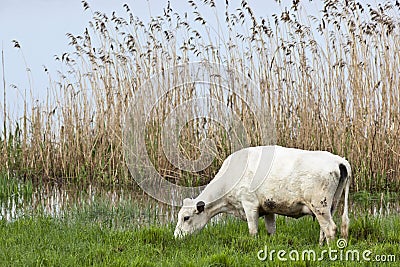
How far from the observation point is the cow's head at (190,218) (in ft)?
19.3

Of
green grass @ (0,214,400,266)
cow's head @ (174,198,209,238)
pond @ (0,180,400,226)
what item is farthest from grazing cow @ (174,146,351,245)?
pond @ (0,180,400,226)

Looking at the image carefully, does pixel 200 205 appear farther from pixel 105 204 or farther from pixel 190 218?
pixel 105 204

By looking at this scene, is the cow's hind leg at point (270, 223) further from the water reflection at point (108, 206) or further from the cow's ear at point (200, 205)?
the water reflection at point (108, 206)

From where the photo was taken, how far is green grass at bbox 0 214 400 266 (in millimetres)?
5086

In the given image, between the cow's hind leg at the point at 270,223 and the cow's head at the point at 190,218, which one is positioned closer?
the cow's head at the point at 190,218

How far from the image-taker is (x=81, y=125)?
1071 centimetres

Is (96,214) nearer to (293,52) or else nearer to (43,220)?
(43,220)

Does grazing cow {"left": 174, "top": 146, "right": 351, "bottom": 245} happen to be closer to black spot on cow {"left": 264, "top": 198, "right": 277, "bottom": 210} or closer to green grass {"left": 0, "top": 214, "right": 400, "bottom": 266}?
black spot on cow {"left": 264, "top": 198, "right": 277, "bottom": 210}

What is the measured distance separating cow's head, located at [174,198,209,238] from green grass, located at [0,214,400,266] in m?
0.08

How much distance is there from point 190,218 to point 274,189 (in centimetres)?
87

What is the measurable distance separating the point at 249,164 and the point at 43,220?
102 inches

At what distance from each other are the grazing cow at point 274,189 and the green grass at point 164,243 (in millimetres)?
198

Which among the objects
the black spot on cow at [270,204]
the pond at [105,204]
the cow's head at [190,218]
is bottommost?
the pond at [105,204]

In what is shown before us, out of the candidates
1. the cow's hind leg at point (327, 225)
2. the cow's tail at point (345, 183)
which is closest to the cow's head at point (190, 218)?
the cow's hind leg at point (327, 225)
